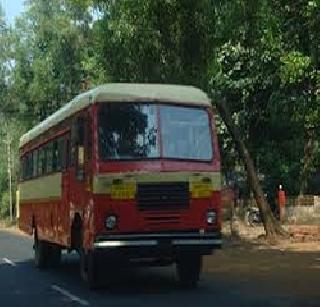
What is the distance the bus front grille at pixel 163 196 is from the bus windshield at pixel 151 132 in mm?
538

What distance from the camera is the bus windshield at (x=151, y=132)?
588 inches

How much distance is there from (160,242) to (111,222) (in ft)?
2.95

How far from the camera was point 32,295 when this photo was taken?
15227mm

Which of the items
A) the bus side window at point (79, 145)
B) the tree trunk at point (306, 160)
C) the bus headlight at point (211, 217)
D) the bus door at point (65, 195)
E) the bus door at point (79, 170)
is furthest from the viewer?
the tree trunk at point (306, 160)

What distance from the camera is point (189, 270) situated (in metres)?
16.2

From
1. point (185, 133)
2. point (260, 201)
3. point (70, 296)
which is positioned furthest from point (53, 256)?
point (260, 201)

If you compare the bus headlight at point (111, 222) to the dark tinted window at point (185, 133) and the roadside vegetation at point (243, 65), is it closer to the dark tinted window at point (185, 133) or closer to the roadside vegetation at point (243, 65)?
the dark tinted window at point (185, 133)

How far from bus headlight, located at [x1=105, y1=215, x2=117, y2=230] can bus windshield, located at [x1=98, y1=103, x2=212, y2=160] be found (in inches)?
40.6

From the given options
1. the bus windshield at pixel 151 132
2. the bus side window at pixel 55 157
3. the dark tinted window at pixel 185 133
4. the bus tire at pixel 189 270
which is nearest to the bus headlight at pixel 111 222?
the bus windshield at pixel 151 132

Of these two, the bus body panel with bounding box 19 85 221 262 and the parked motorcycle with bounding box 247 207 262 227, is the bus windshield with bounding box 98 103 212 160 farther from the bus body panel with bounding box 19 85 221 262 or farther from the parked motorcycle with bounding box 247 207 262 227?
the parked motorcycle with bounding box 247 207 262 227

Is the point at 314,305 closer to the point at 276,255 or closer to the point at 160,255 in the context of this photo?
the point at 160,255

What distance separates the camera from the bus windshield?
588 inches

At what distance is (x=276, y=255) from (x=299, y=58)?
591 cm

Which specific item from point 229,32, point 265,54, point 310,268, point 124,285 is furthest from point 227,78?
point 124,285
